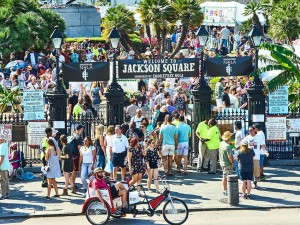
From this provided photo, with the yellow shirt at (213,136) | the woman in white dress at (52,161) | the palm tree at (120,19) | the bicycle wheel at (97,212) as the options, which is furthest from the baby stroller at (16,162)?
the palm tree at (120,19)

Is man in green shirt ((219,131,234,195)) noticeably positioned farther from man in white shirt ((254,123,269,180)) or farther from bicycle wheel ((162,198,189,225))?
bicycle wheel ((162,198,189,225))

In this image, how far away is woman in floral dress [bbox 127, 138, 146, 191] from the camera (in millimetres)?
18938

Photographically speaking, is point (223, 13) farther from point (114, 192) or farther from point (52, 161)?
point (114, 192)

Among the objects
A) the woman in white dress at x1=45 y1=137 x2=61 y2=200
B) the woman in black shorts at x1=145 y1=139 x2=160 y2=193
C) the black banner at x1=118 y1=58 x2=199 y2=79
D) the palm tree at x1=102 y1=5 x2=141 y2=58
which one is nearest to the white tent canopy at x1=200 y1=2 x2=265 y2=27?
the palm tree at x1=102 y1=5 x2=141 y2=58

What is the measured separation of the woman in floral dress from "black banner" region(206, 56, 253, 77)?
15.5ft

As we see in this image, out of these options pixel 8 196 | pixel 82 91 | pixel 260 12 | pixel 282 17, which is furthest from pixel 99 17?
pixel 8 196

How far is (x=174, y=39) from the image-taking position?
47.0 m

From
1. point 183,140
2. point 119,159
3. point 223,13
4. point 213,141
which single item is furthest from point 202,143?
point 223,13

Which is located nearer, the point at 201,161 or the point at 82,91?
the point at 201,161

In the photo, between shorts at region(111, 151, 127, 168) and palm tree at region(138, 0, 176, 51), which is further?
palm tree at region(138, 0, 176, 51)

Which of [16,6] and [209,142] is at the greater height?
[16,6]

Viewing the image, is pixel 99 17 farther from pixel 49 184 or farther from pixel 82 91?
pixel 49 184

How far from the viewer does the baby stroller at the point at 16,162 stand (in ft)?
68.0

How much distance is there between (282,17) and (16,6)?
12.7 m
